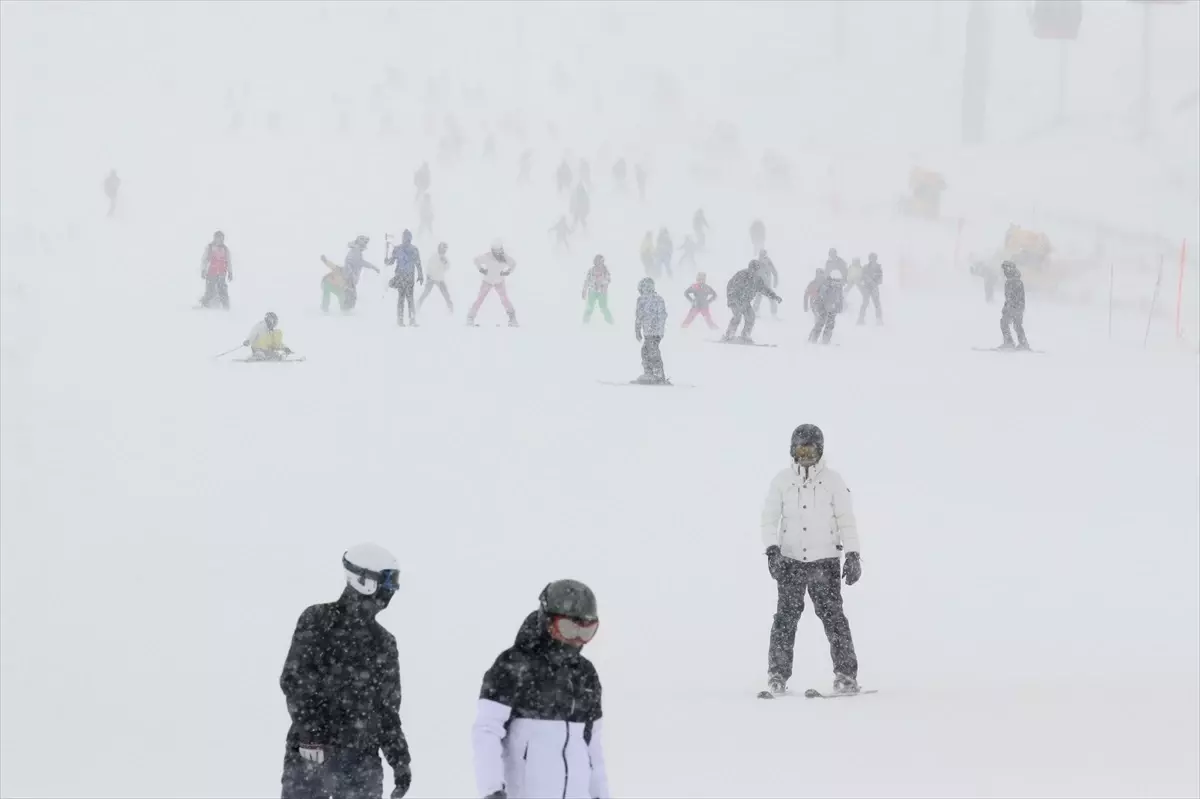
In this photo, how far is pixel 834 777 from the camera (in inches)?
256

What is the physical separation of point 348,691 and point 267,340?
15.6 m

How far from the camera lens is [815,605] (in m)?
7.88

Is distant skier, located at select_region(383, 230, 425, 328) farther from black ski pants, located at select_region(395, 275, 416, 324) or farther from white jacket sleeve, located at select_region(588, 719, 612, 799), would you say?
white jacket sleeve, located at select_region(588, 719, 612, 799)

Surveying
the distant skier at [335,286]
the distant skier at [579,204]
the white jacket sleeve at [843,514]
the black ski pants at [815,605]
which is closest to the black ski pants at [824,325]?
the distant skier at [335,286]

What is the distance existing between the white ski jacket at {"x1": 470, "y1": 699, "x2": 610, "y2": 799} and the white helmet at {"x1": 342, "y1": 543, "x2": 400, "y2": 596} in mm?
590

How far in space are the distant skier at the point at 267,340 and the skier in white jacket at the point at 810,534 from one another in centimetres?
1247

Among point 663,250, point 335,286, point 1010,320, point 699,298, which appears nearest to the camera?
point 1010,320

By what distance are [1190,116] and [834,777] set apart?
51365mm

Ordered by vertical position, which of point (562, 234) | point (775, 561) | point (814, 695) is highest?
point (562, 234)

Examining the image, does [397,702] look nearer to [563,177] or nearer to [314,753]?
[314,753]

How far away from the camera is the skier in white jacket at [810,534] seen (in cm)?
757


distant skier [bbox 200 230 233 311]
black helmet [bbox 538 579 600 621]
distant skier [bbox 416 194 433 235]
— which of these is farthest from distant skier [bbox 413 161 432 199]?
black helmet [bbox 538 579 600 621]

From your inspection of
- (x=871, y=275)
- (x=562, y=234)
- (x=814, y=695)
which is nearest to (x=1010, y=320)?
(x=871, y=275)

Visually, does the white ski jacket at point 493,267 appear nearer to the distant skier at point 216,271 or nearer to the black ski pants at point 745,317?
the black ski pants at point 745,317
